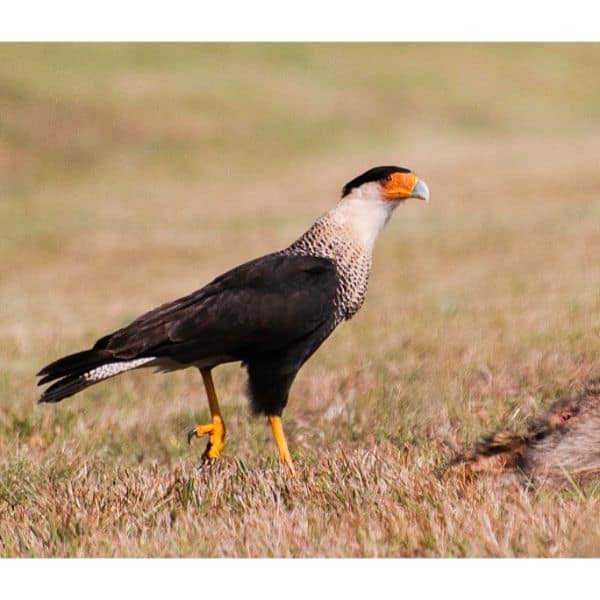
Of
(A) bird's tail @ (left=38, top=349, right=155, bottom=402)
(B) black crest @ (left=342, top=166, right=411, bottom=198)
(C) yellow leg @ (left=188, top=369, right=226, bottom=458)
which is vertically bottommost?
(C) yellow leg @ (left=188, top=369, right=226, bottom=458)

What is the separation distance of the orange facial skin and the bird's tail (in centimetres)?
141

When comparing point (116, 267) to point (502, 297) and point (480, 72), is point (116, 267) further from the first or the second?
point (480, 72)

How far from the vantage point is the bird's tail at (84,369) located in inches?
217

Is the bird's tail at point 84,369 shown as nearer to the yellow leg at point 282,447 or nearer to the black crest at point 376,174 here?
the yellow leg at point 282,447

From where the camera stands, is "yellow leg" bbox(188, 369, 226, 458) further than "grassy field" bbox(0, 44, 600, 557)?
Yes

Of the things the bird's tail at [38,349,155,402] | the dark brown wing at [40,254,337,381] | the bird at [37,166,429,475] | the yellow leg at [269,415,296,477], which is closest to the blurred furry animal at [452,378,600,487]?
the yellow leg at [269,415,296,477]

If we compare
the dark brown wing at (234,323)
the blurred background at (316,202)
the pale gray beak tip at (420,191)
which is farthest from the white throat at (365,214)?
the blurred background at (316,202)

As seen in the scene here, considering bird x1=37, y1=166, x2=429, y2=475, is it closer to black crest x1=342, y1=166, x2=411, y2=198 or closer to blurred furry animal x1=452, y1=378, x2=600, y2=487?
black crest x1=342, y1=166, x2=411, y2=198

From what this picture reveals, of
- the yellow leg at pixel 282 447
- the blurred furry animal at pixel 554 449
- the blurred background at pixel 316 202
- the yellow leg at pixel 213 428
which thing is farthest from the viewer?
the blurred background at pixel 316 202

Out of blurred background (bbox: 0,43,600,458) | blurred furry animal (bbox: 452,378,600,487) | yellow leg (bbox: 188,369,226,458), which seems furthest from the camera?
blurred background (bbox: 0,43,600,458)

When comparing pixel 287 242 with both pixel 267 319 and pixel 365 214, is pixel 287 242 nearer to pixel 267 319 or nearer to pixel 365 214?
pixel 365 214

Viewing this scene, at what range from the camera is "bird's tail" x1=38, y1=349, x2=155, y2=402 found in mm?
5523

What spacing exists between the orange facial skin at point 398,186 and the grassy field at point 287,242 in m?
1.23

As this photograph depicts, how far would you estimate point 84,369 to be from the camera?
18.3ft
